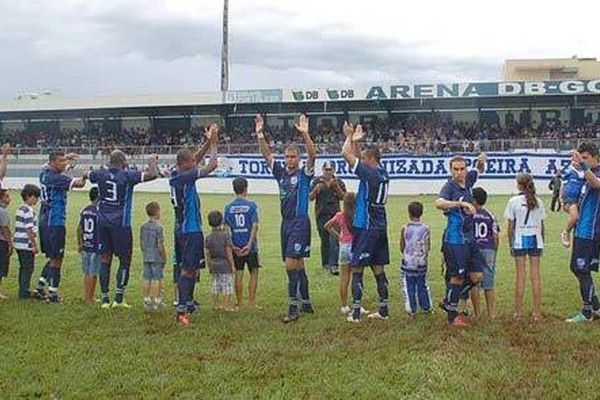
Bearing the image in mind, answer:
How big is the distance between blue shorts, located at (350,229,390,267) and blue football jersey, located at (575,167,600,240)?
2.17 metres

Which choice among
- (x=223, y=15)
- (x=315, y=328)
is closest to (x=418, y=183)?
(x=223, y=15)

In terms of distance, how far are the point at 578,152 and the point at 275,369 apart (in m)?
4.12

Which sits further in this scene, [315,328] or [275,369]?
[315,328]

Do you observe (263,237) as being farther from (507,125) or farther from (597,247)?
(507,125)

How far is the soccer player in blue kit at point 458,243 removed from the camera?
26.4ft

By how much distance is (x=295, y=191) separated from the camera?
8.70 m

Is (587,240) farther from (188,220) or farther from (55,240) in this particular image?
(55,240)

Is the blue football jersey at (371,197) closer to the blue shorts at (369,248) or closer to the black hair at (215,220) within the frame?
the blue shorts at (369,248)

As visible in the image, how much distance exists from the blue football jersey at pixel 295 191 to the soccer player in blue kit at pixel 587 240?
9.86ft

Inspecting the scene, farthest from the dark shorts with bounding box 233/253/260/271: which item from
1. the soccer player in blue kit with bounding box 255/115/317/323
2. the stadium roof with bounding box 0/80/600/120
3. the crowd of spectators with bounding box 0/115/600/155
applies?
the stadium roof with bounding box 0/80/600/120

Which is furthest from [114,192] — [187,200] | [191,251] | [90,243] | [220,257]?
[220,257]

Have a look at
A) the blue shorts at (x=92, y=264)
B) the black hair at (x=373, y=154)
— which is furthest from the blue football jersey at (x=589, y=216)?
the blue shorts at (x=92, y=264)

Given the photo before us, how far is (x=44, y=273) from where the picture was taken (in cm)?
1021

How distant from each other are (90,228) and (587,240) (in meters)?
5.99
